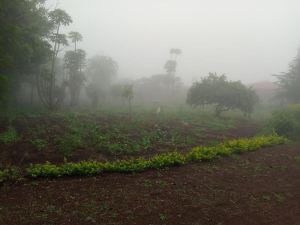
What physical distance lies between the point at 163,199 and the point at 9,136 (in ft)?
30.0

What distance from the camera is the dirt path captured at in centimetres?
807

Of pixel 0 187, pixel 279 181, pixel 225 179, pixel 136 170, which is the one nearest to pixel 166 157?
pixel 136 170

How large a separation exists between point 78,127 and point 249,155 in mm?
8489

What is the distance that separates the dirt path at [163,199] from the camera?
26.5ft

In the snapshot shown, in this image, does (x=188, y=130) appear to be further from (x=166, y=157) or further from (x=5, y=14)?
(x=5, y=14)

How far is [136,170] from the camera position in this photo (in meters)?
11.4

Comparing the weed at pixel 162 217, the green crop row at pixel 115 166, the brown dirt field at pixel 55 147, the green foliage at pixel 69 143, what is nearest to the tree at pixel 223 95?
the brown dirt field at pixel 55 147

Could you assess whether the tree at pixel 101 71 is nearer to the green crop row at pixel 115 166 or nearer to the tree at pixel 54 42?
the tree at pixel 54 42

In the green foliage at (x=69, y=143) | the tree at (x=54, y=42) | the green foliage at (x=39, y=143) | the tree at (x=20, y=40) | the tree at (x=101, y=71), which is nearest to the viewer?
the green foliage at (x=69, y=143)

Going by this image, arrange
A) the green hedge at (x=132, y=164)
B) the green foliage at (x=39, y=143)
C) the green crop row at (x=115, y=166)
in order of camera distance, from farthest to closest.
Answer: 1. the green foliage at (x=39, y=143)
2. the green hedge at (x=132, y=164)
3. the green crop row at (x=115, y=166)

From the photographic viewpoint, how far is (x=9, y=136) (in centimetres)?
1564

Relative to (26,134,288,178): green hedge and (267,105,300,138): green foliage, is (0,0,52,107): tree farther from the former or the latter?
(267,105,300,138): green foliage

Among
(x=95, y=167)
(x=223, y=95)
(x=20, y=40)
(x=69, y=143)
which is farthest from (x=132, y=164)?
(x=223, y=95)

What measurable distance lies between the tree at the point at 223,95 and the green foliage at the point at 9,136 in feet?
50.8
